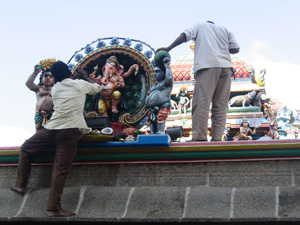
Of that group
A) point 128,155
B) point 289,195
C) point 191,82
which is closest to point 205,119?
point 128,155

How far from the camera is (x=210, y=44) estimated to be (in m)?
6.49

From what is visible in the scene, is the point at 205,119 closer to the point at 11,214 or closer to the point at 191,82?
the point at 11,214

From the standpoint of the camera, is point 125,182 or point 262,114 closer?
point 125,182

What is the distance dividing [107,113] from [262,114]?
9.77 meters

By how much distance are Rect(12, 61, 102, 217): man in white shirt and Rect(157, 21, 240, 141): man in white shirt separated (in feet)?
4.88

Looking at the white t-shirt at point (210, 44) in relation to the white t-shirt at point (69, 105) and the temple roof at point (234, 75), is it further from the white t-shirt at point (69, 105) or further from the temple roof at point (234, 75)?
the temple roof at point (234, 75)

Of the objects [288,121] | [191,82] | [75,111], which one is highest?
[75,111]

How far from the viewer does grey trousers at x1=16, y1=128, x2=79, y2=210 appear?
200 inches

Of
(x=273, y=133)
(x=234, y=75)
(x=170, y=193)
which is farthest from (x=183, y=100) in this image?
(x=170, y=193)

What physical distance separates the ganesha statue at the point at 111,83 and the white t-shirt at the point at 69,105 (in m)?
2.10

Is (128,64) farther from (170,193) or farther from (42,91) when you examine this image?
(170,193)

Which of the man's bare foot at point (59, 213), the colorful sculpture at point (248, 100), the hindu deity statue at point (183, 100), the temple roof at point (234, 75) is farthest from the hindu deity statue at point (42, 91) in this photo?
the temple roof at point (234, 75)

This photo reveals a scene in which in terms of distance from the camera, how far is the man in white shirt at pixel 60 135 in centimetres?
513

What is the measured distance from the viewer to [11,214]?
5457 millimetres
